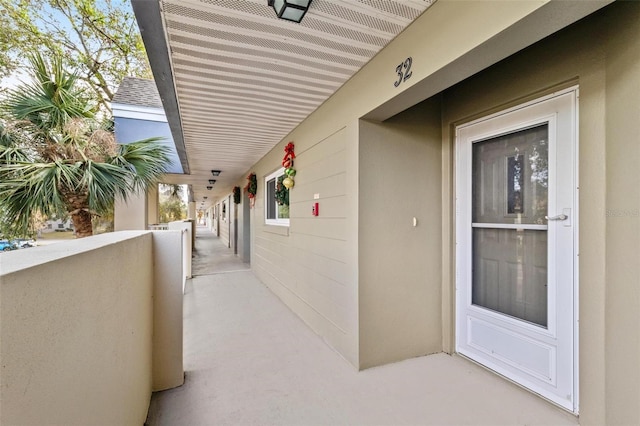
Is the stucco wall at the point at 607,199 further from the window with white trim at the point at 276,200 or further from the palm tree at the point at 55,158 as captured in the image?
the palm tree at the point at 55,158

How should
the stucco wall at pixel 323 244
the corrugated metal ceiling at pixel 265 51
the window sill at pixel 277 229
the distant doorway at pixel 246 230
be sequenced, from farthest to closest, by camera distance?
the distant doorway at pixel 246 230
the window sill at pixel 277 229
the stucco wall at pixel 323 244
the corrugated metal ceiling at pixel 265 51

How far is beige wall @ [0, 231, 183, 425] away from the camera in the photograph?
62cm

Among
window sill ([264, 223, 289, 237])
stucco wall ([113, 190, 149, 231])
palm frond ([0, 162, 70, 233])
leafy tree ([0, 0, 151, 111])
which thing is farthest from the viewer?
leafy tree ([0, 0, 151, 111])

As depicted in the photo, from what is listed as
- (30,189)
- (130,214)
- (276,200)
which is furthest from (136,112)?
(276,200)

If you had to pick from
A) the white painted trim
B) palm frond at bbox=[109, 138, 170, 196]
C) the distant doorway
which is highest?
the white painted trim

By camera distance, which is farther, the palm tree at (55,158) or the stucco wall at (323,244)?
the palm tree at (55,158)

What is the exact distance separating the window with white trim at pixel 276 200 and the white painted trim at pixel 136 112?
129 inches

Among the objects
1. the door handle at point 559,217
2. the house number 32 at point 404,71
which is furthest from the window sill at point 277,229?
the door handle at point 559,217

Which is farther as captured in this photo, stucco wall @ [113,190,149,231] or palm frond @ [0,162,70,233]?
stucco wall @ [113,190,149,231]

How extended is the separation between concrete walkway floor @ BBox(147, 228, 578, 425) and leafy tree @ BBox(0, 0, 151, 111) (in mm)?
9833

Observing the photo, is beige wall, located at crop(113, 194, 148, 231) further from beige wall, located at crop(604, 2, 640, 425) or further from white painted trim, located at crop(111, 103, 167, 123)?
beige wall, located at crop(604, 2, 640, 425)

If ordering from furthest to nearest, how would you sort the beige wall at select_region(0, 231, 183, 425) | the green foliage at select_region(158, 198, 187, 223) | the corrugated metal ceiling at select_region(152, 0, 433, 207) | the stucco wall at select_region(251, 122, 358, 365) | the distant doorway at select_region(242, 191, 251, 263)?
the green foliage at select_region(158, 198, 187, 223) < the distant doorway at select_region(242, 191, 251, 263) < the stucco wall at select_region(251, 122, 358, 365) < the corrugated metal ceiling at select_region(152, 0, 433, 207) < the beige wall at select_region(0, 231, 183, 425)

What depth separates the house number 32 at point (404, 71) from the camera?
Answer: 1885mm

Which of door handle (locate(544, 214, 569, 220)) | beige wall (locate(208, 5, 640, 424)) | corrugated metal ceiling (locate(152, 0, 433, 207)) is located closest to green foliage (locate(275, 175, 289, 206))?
beige wall (locate(208, 5, 640, 424))
